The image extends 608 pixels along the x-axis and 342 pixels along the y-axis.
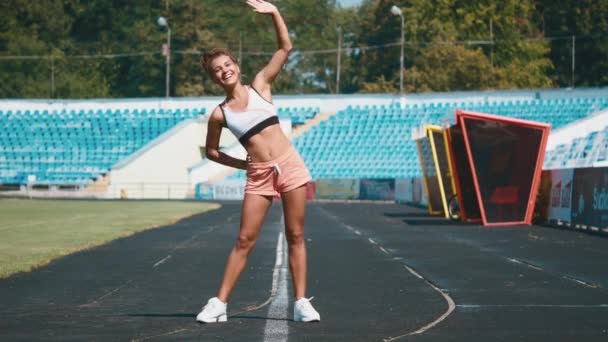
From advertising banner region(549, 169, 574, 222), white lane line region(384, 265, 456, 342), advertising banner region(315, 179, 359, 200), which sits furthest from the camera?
advertising banner region(315, 179, 359, 200)

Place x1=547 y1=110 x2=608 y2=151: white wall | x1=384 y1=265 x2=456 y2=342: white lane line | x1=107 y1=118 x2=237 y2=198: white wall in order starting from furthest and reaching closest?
x1=107 y1=118 x2=237 y2=198: white wall < x1=547 y1=110 x2=608 y2=151: white wall < x1=384 y1=265 x2=456 y2=342: white lane line

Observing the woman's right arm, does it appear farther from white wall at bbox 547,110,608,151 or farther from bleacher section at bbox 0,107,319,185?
bleacher section at bbox 0,107,319,185

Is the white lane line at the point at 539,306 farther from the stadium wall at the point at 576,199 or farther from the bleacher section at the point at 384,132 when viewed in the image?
the bleacher section at the point at 384,132

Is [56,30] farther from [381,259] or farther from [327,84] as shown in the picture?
[381,259]

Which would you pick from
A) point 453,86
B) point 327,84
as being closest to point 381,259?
point 453,86

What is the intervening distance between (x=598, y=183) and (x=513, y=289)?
49.4 feet

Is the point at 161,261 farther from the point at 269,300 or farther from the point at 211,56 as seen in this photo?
the point at 211,56

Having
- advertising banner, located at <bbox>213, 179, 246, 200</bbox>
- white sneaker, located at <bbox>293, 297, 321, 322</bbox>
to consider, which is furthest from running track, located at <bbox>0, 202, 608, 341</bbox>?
advertising banner, located at <bbox>213, 179, 246, 200</bbox>

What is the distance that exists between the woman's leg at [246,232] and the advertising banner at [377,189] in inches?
2137

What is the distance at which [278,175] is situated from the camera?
9008 millimetres

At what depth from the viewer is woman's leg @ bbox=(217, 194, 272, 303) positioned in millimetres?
9117

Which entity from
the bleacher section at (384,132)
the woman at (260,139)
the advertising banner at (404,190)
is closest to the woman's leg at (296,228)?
the woman at (260,139)

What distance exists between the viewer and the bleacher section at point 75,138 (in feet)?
226

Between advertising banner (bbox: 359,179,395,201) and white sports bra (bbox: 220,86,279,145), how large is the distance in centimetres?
5452
